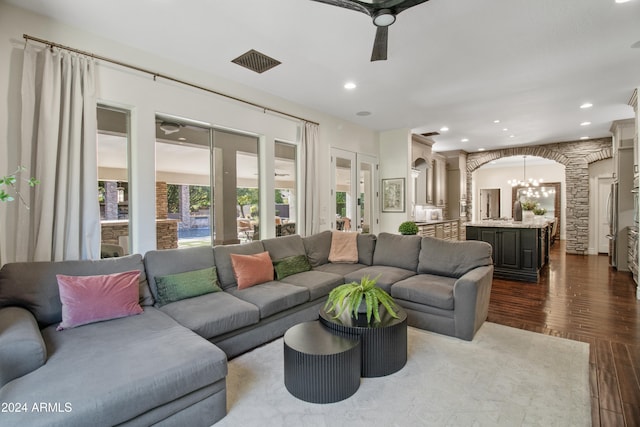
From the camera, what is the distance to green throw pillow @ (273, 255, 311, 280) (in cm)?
371

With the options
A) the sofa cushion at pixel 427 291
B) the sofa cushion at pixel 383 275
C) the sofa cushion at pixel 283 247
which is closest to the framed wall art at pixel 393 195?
the sofa cushion at pixel 383 275

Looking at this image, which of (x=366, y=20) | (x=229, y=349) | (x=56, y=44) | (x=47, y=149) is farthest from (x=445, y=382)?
(x=56, y=44)

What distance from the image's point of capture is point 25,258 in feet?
8.25

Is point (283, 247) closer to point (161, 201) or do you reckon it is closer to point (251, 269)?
point (251, 269)

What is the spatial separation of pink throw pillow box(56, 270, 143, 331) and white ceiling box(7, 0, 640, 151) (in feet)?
7.21

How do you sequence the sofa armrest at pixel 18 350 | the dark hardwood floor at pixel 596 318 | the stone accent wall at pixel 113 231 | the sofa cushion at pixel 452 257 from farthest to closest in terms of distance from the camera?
the sofa cushion at pixel 452 257 < the stone accent wall at pixel 113 231 < the dark hardwood floor at pixel 596 318 < the sofa armrest at pixel 18 350

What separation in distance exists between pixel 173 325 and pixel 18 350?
0.84 metres

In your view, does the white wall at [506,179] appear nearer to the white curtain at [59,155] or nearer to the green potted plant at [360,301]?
the green potted plant at [360,301]

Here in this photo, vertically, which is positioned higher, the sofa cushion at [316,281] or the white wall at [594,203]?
the white wall at [594,203]

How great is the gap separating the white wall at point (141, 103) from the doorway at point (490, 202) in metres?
10.4

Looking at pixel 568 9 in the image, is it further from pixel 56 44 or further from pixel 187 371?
pixel 56 44

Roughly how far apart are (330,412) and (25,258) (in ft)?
8.78

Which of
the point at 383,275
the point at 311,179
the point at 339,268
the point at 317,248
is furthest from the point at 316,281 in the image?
the point at 311,179

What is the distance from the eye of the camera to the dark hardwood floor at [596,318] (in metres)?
2.14
